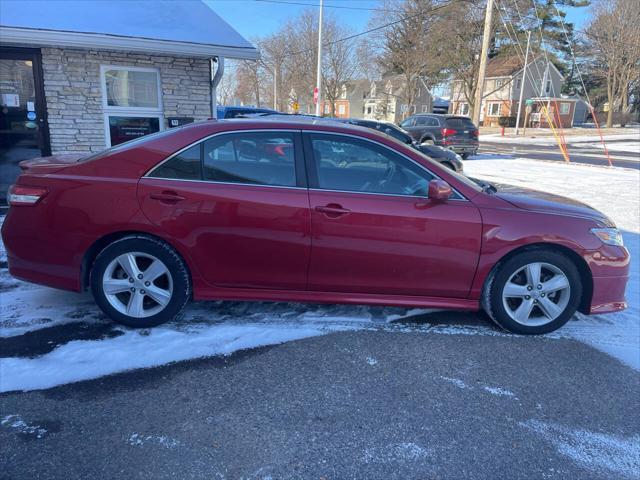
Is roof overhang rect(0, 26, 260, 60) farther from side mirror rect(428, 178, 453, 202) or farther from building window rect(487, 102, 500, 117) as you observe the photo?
building window rect(487, 102, 500, 117)

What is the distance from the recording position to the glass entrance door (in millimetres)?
7008

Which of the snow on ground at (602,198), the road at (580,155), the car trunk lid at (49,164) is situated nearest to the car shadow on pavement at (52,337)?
the car trunk lid at (49,164)

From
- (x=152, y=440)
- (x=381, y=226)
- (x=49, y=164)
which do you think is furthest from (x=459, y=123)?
(x=152, y=440)

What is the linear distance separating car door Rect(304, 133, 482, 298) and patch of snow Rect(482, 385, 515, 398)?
0.80 metres

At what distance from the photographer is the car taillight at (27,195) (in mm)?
3477

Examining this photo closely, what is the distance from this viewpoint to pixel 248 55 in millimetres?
7906

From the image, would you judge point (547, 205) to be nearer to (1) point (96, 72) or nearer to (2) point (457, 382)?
(2) point (457, 382)

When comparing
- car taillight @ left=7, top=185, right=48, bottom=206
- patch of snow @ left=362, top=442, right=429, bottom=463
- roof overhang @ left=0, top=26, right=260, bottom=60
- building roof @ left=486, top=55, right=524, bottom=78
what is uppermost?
building roof @ left=486, top=55, right=524, bottom=78

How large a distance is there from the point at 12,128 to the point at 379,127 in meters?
7.73

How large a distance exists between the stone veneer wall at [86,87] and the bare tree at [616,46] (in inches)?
1991

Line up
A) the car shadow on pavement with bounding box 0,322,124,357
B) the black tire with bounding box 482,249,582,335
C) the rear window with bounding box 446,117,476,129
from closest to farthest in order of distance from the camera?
1. the car shadow on pavement with bounding box 0,322,124,357
2. the black tire with bounding box 482,249,582,335
3. the rear window with bounding box 446,117,476,129

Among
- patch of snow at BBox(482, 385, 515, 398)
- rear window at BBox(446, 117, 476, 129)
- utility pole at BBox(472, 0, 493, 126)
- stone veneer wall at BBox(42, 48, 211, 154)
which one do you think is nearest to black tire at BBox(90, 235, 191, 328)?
patch of snow at BBox(482, 385, 515, 398)

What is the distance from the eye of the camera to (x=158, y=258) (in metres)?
3.48

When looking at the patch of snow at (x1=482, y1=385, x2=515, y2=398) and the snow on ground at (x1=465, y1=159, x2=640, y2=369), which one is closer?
the patch of snow at (x1=482, y1=385, x2=515, y2=398)
